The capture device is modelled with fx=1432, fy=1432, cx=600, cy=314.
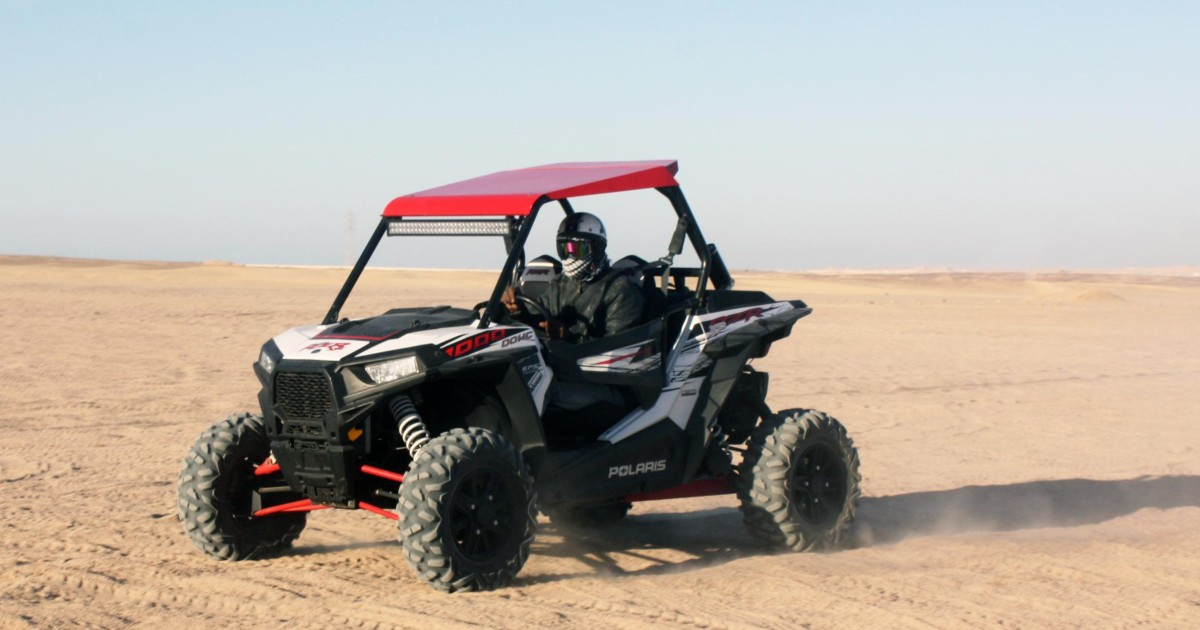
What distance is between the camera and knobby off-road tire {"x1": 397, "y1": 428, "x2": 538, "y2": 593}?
677 cm

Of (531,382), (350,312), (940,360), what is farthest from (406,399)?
(350,312)

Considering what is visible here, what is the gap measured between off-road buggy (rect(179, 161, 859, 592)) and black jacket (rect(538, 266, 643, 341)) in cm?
12

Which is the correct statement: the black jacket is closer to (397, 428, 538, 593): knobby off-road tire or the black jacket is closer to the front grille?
(397, 428, 538, 593): knobby off-road tire

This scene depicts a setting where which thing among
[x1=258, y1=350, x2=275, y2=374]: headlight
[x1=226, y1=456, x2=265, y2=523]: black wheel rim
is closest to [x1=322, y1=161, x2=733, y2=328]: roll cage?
[x1=258, y1=350, x2=275, y2=374]: headlight

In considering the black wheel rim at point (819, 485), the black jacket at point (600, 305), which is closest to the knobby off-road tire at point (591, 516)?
the black wheel rim at point (819, 485)

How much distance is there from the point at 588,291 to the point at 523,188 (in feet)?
2.89

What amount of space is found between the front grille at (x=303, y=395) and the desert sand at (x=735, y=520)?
90 cm

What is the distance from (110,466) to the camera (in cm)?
1134

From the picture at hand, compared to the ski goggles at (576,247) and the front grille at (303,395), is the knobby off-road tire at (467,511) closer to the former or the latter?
the front grille at (303,395)

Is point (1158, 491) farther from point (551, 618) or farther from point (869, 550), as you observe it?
point (551, 618)

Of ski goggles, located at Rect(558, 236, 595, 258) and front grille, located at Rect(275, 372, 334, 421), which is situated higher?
ski goggles, located at Rect(558, 236, 595, 258)

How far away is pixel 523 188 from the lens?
783 centimetres

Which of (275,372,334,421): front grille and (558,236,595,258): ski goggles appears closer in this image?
(275,372,334,421): front grille

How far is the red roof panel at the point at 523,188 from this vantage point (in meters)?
7.50
